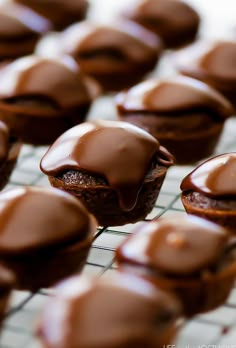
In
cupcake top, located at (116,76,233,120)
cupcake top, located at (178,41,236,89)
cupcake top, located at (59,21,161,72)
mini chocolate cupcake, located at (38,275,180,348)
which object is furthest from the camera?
cupcake top, located at (59,21,161,72)

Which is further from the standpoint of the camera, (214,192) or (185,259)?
(214,192)

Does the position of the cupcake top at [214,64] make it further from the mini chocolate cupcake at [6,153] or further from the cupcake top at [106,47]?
the mini chocolate cupcake at [6,153]

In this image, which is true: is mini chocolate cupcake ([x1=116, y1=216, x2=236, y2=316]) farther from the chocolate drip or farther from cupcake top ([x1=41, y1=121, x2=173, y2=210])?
the chocolate drip

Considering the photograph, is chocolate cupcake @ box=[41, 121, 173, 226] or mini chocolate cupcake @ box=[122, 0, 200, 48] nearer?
chocolate cupcake @ box=[41, 121, 173, 226]

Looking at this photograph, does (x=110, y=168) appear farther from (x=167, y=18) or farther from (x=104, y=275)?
(x=167, y=18)

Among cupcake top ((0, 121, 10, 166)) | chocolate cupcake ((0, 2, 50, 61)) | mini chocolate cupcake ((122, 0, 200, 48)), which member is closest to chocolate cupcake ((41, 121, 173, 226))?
cupcake top ((0, 121, 10, 166))

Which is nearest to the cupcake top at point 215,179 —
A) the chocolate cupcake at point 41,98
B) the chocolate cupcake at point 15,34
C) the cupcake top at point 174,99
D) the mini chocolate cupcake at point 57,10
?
the cupcake top at point 174,99

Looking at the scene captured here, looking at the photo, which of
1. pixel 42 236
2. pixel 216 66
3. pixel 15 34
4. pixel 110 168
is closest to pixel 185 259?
pixel 42 236
